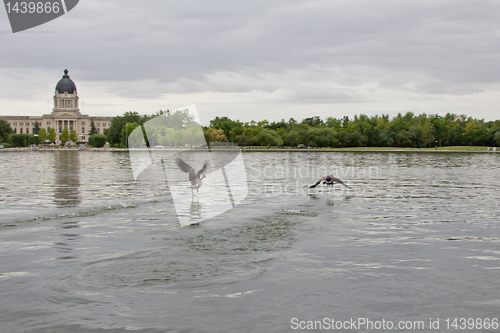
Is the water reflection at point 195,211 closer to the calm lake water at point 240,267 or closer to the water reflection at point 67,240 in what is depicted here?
the calm lake water at point 240,267

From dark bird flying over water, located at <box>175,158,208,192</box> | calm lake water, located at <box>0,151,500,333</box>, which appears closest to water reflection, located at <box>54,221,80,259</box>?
calm lake water, located at <box>0,151,500,333</box>

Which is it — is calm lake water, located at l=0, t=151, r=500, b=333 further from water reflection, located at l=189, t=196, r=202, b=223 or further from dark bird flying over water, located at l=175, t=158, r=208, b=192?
dark bird flying over water, located at l=175, t=158, r=208, b=192

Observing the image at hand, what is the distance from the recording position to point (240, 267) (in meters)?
11.5

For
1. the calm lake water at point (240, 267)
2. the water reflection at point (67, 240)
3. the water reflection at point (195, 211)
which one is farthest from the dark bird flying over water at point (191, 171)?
the water reflection at point (67, 240)

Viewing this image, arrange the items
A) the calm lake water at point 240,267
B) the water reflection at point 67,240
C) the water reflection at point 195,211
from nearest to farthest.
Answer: the calm lake water at point 240,267
the water reflection at point 67,240
the water reflection at point 195,211

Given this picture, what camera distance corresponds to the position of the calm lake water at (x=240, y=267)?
8773 mm

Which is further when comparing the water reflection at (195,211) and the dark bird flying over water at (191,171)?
the dark bird flying over water at (191,171)

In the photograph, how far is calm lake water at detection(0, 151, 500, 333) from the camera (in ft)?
28.8

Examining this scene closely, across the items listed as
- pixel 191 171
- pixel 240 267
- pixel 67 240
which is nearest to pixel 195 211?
pixel 191 171

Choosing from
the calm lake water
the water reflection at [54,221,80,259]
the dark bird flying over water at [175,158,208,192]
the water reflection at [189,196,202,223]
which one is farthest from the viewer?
the dark bird flying over water at [175,158,208,192]

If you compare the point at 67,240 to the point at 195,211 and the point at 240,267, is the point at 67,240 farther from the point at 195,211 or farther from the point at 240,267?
the point at 195,211

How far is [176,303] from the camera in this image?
9227 millimetres

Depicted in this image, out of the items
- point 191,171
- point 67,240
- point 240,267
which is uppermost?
point 191,171

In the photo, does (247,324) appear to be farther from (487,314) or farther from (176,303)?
(487,314)
